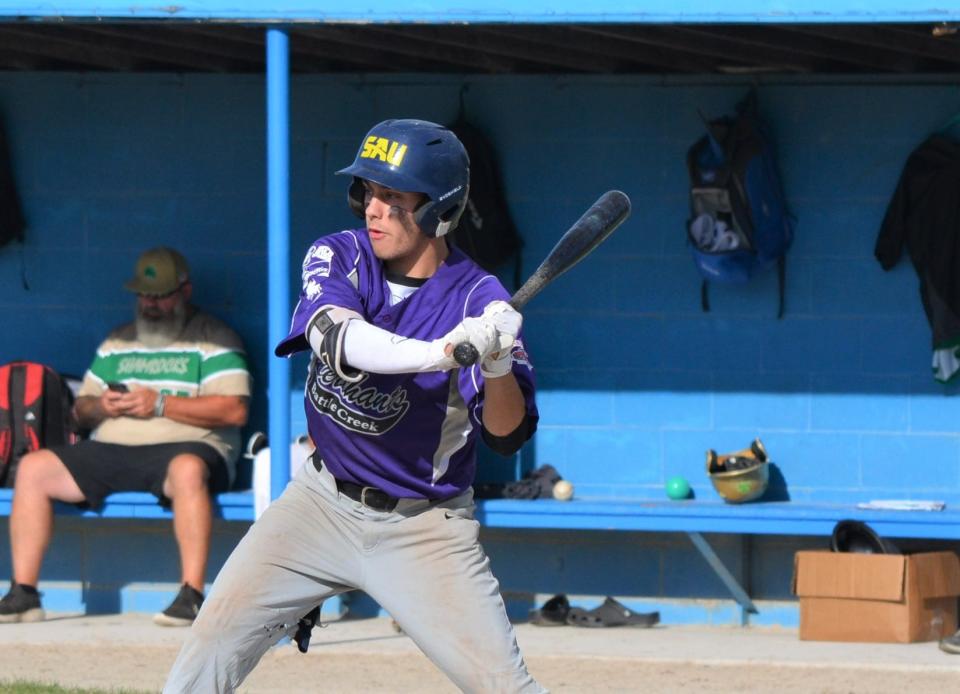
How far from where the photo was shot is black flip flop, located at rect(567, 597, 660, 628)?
745 centimetres

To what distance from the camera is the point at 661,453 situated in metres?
7.67

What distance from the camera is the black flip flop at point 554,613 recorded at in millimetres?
7492

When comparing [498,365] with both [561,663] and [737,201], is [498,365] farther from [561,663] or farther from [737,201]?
[737,201]

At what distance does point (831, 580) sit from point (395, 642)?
5.80 feet

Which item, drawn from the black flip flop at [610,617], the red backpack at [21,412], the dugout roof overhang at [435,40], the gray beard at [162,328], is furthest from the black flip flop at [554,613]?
the red backpack at [21,412]

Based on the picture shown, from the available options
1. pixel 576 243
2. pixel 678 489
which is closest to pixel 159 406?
pixel 678 489

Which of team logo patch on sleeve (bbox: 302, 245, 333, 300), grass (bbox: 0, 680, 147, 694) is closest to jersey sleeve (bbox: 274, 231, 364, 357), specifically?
team logo patch on sleeve (bbox: 302, 245, 333, 300)

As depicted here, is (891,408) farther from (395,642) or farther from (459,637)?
(459,637)

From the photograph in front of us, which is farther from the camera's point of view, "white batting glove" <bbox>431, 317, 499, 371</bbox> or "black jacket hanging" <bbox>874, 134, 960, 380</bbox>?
"black jacket hanging" <bbox>874, 134, 960, 380</bbox>

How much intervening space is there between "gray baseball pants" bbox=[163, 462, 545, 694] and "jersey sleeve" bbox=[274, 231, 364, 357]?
0.39 metres

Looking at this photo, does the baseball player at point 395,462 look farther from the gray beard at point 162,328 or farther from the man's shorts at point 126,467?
the gray beard at point 162,328

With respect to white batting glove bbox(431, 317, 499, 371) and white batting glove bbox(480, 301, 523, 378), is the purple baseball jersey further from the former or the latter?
white batting glove bbox(431, 317, 499, 371)

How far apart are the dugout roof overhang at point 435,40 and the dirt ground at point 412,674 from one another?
757 millimetres

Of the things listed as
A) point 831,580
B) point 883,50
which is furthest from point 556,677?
point 883,50
